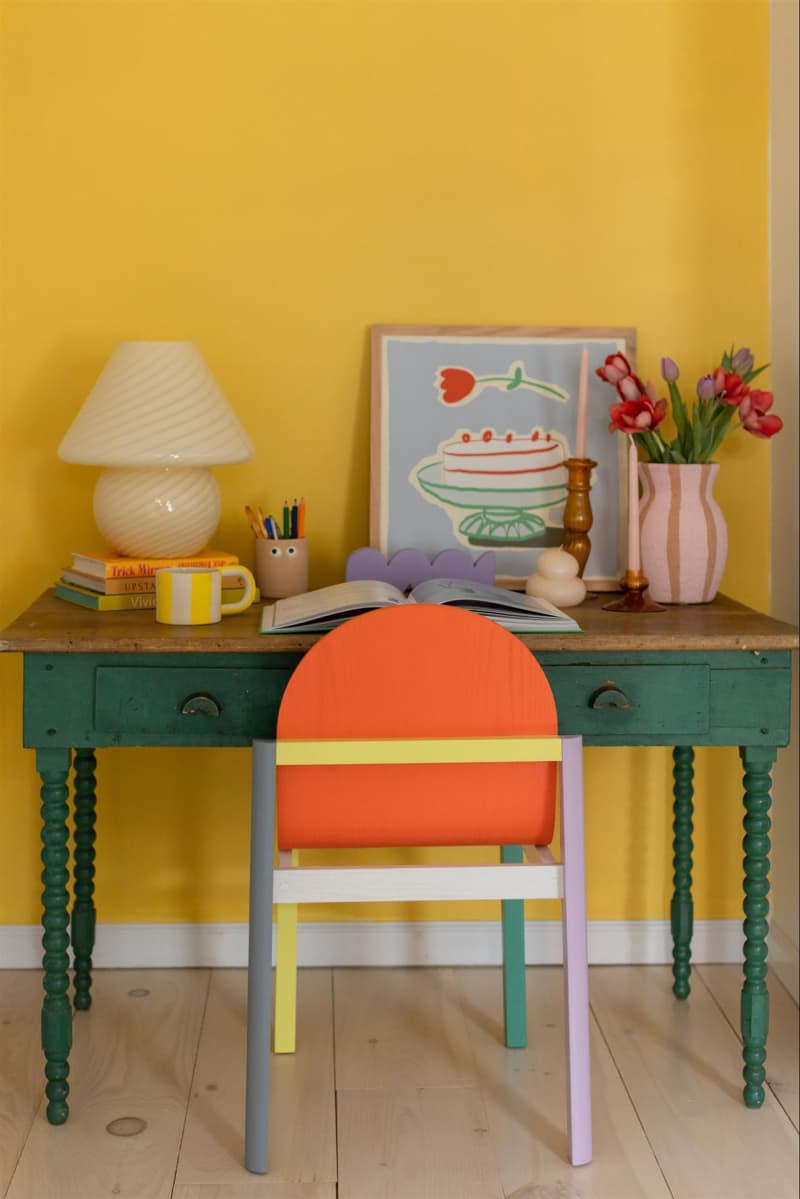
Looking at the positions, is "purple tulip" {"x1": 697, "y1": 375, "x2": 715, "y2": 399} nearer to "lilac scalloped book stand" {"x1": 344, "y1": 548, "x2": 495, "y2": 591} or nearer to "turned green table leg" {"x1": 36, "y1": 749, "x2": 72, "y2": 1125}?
"lilac scalloped book stand" {"x1": 344, "y1": 548, "x2": 495, "y2": 591}

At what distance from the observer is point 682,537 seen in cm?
229

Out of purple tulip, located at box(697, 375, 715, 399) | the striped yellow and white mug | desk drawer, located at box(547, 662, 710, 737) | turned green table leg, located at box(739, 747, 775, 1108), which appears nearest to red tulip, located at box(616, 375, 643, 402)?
purple tulip, located at box(697, 375, 715, 399)

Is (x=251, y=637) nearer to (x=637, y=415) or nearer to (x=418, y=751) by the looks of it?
(x=418, y=751)

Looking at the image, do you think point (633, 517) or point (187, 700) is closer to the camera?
point (187, 700)

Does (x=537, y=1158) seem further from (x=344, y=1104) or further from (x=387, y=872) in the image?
(x=387, y=872)

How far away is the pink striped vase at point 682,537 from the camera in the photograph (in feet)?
7.54

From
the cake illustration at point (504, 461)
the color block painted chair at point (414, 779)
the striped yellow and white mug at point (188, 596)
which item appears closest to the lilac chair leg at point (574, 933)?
the color block painted chair at point (414, 779)

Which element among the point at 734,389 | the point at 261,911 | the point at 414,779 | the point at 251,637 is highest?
the point at 734,389

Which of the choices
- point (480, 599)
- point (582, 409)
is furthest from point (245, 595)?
point (582, 409)

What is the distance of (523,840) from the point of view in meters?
1.95

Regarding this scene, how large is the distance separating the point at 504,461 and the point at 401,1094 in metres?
1.09

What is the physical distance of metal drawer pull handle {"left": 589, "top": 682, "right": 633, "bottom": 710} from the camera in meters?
2.03

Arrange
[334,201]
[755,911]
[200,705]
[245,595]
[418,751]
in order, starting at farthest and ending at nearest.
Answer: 1. [334,201]
2. [245,595]
3. [755,911]
4. [200,705]
5. [418,751]

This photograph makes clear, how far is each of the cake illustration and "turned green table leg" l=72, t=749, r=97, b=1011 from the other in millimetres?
820
